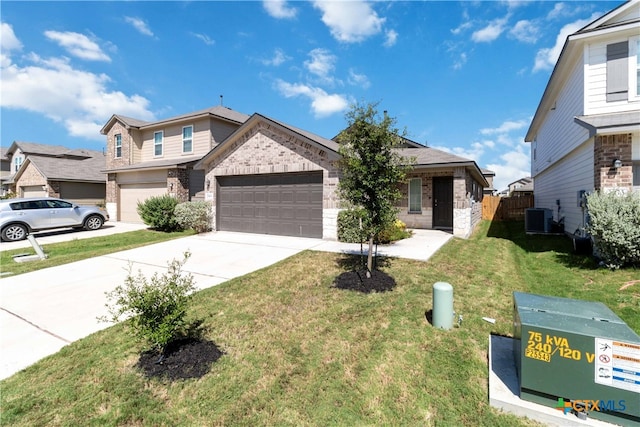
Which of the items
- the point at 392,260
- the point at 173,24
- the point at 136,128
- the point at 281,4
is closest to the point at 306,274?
the point at 392,260

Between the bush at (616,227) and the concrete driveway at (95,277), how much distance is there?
3.70 meters

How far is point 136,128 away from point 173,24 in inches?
467

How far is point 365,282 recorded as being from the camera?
5.77 metres

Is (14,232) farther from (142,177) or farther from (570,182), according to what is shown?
(570,182)

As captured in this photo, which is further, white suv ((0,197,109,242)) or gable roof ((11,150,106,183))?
gable roof ((11,150,106,183))

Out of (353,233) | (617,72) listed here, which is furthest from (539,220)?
(353,233)

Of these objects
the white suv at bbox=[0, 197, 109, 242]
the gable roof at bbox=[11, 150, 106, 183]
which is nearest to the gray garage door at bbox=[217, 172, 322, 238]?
the white suv at bbox=[0, 197, 109, 242]

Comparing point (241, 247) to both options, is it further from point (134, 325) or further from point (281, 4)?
point (281, 4)

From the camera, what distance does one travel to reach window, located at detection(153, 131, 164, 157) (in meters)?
18.4

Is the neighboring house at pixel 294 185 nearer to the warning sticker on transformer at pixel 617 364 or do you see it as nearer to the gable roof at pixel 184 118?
the gable roof at pixel 184 118

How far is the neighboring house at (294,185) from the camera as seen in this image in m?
10.8

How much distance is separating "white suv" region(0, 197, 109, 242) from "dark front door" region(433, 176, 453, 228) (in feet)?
56.4

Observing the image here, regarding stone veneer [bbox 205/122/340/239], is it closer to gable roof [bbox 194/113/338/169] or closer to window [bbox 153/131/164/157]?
gable roof [bbox 194/113/338/169]

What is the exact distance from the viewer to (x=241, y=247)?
31.6 feet
